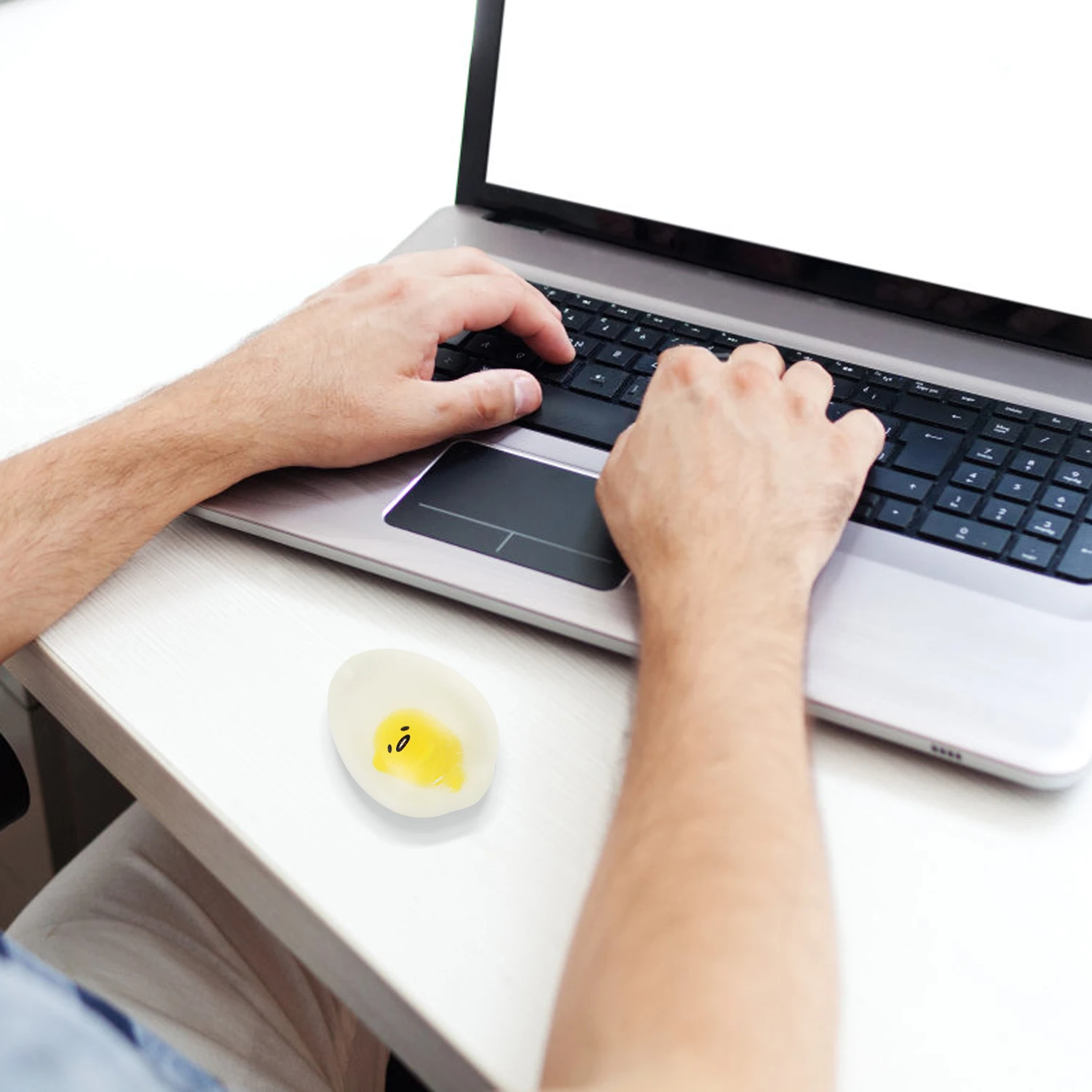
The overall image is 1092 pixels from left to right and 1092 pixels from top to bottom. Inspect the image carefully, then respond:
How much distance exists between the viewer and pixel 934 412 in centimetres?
58

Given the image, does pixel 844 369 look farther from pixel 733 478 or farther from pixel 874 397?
pixel 733 478

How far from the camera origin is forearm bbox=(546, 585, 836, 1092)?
34 cm

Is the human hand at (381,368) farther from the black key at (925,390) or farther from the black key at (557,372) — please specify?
the black key at (925,390)

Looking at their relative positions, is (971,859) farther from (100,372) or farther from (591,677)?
(100,372)

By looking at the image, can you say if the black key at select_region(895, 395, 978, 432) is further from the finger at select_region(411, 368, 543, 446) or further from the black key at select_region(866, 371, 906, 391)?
the finger at select_region(411, 368, 543, 446)

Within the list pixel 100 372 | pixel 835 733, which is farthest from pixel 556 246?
pixel 835 733

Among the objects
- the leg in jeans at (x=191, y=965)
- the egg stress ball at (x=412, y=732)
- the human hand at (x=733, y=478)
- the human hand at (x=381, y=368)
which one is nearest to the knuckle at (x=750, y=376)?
the human hand at (x=733, y=478)

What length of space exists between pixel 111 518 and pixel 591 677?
0.23m

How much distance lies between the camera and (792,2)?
2.00 ft

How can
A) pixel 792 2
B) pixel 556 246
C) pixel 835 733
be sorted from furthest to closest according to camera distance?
pixel 556 246 → pixel 792 2 → pixel 835 733

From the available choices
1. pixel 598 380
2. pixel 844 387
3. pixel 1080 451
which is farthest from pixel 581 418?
pixel 1080 451

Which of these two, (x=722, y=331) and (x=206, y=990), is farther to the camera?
(x=722, y=331)

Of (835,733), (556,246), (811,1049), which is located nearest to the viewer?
(811,1049)

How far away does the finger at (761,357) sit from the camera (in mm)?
573
